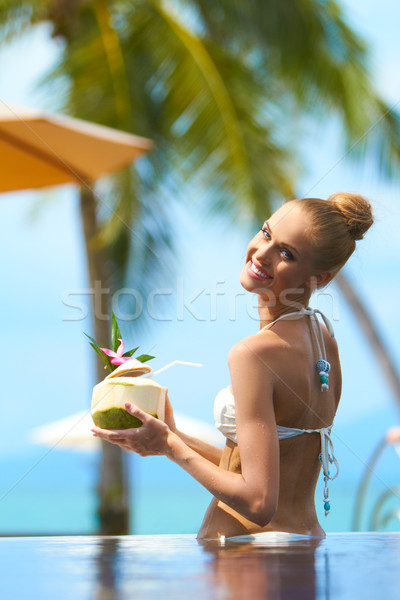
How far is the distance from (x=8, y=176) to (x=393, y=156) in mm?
4329

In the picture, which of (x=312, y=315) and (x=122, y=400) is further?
(x=312, y=315)

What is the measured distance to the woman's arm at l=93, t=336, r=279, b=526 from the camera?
1.59 metres

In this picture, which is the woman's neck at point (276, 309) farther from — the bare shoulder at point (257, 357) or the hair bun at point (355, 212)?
the hair bun at point (355, 212)

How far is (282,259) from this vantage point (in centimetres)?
182

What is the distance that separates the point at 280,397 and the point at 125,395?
35 centimetres

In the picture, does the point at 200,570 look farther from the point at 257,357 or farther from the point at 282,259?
the point at 282,259

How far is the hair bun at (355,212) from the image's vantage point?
1.87m

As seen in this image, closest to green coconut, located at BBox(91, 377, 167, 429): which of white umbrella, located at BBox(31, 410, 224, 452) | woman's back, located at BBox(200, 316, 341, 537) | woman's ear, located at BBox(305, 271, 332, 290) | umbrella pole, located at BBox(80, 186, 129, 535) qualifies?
woman's back, located at BBox(200, 316, 341, 537)

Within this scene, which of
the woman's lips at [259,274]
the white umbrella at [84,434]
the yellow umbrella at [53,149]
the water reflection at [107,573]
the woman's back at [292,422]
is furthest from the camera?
the white umbrella at [84,434]

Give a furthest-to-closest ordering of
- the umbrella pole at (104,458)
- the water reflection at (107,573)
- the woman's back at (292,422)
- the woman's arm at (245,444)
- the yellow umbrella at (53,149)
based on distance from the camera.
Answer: the umbrella pole at (104,458)
the yellow umbrella at (53,149)
the woman's back at (292,422)
the woman's arm at (245,444)
the water reflection at (107,573)

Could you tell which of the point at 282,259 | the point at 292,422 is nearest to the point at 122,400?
the point at 292,422

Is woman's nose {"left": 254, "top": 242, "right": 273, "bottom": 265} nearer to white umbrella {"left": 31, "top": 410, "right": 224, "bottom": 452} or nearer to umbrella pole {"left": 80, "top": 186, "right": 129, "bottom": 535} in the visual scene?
umbrella pole {"left": 80, "top": 186, "right": 129, "bottom": 535}

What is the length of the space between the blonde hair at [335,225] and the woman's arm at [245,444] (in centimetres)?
32

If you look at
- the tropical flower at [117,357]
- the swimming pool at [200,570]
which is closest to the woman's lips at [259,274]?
the tropical flower at [117,357]
